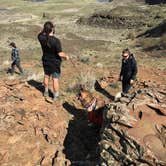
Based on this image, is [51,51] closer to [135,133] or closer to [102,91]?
[135,133]

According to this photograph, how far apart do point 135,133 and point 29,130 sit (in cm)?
262

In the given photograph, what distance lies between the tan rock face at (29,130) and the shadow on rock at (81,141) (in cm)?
16

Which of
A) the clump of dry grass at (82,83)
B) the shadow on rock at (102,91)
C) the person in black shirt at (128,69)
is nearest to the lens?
the person in black shirt at (128,69)

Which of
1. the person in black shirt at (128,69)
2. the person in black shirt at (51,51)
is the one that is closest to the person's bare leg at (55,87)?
the person in black shirt at (51,51)

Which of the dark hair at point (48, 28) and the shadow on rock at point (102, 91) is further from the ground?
the dark hair at point (48, 28)

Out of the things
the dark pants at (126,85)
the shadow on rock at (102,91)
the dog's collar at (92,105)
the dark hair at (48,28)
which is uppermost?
the dark hair at (48,28)

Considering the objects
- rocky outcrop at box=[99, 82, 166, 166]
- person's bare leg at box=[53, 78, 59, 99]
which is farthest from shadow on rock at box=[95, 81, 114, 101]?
rocky outcrop at box=[99, 82, 166, 166]

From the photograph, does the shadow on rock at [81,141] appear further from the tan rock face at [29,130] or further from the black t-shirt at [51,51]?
the black t-shirt at [51,51]

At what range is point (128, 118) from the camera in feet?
22.1

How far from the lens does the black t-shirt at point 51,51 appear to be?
27.9ft

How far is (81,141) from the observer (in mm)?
8109

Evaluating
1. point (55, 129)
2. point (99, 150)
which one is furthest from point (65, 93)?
point (99, 150)

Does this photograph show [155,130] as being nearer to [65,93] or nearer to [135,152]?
[135,152]

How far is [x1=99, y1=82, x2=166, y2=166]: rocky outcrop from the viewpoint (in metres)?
6.08
